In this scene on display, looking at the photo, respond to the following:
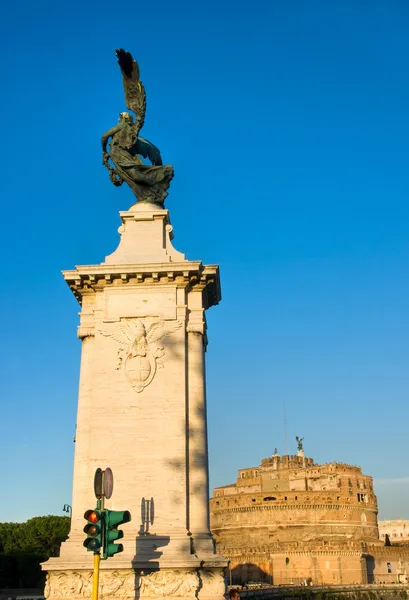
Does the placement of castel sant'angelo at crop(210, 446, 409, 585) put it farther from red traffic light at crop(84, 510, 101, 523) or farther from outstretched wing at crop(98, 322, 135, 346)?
red traffic light at crop(84, 510, 101, 523)

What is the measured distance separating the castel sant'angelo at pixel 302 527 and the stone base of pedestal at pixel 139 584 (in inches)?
3085

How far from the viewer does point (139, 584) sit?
18.2m

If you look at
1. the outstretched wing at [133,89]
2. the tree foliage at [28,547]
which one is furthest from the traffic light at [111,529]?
the tree foliage at [28,547]

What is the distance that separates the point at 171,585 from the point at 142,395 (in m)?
5.50

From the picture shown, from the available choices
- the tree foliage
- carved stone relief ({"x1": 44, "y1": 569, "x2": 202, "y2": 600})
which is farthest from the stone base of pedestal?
the tree foliage

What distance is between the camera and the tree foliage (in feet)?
218

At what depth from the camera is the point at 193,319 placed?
21812 millimetres

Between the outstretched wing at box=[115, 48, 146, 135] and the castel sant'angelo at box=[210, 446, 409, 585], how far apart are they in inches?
3141

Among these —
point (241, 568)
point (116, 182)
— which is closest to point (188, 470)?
point (116, 182)

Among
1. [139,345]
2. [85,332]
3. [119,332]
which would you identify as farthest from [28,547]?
[139,345]

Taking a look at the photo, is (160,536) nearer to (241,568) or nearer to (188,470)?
(188,470)

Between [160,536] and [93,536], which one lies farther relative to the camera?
[160,536]

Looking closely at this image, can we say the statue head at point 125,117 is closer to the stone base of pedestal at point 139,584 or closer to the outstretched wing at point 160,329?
the outstretched wing at point 160,329

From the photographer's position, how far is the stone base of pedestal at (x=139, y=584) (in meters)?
18.1
